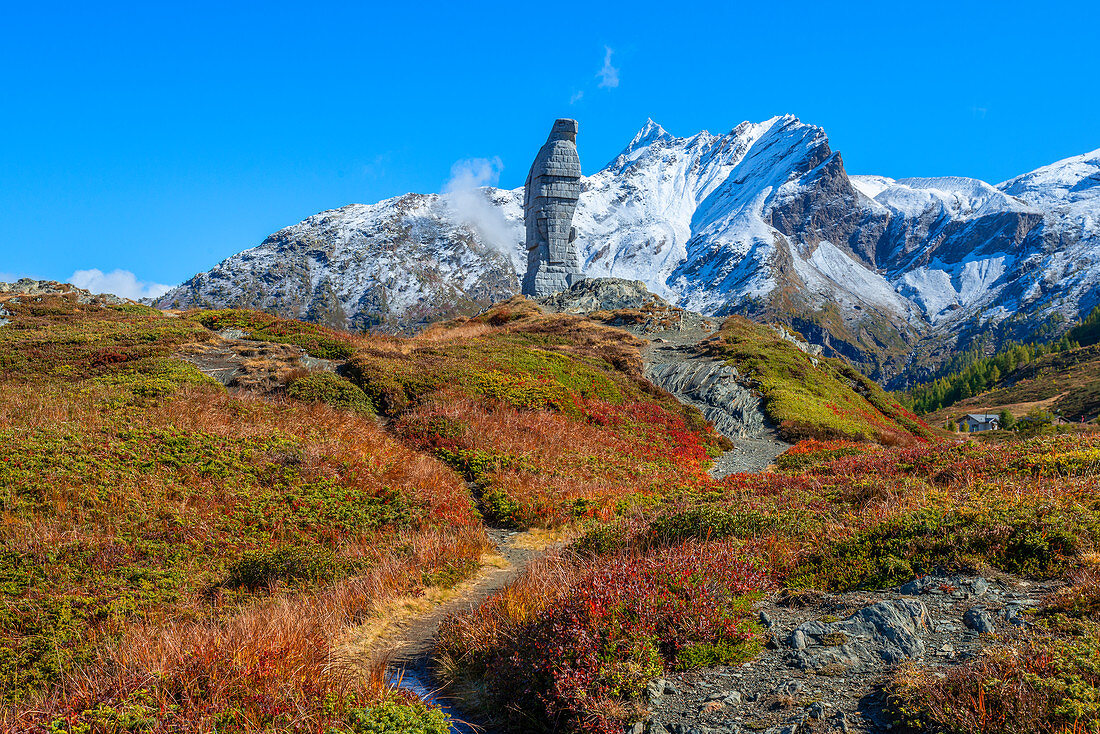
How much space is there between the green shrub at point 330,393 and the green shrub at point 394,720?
12.8 meters

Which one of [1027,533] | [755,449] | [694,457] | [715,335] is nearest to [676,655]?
[1027,533]

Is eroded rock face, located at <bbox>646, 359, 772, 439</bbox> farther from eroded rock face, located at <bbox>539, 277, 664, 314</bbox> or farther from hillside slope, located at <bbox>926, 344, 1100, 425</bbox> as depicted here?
hillside slope, located at <bbox>926, 344, 1100, 425</bbox>

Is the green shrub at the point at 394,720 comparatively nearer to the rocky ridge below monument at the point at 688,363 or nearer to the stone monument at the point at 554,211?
the rocky ridge below monument at the point at 688,363

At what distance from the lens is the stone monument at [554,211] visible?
43312 millimetres

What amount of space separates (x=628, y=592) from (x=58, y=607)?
6.27 m

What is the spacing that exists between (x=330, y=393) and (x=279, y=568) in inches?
388

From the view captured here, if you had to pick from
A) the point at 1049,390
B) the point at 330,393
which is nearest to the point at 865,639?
the point at 330,393

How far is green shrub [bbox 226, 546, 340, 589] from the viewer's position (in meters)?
8.49

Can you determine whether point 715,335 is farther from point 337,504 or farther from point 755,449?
point 337,504

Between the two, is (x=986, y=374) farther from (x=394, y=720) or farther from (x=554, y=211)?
(x=394, y=720)

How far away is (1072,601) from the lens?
5.30m

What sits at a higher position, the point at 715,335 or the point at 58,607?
the point at 715,335

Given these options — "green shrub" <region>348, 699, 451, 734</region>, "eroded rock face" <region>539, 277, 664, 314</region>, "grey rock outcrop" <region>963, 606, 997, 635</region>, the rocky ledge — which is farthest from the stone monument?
"green shrub" <region>348, 699, 451, 734</region>

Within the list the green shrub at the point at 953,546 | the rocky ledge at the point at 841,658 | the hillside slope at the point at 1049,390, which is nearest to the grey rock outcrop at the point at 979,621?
the rocky ledge at the point at 841,658
